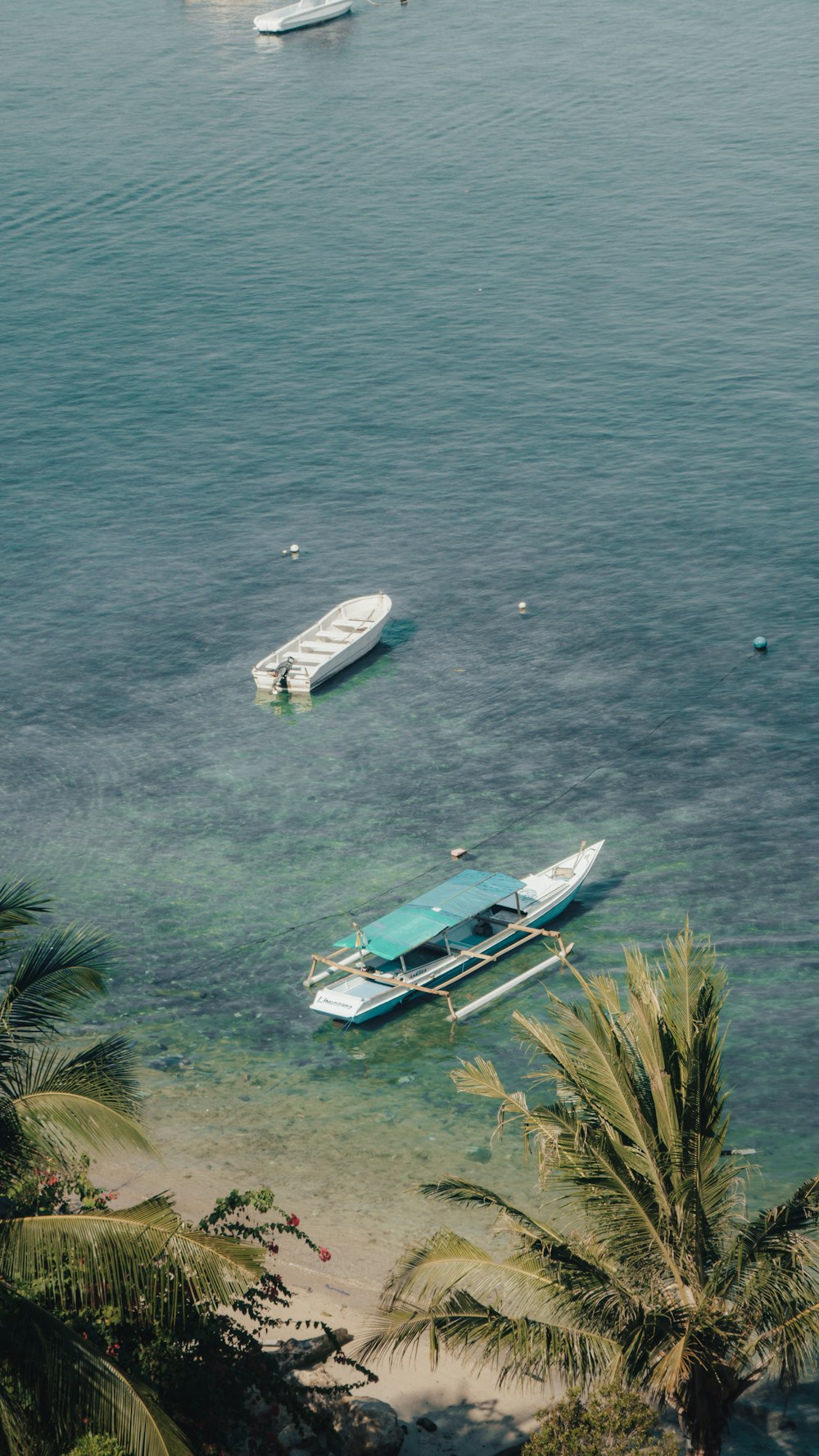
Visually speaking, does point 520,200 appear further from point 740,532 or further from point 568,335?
point 740,532

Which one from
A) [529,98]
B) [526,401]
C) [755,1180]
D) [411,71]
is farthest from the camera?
[411,71]

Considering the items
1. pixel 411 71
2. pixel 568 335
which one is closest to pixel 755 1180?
pixel 568 335

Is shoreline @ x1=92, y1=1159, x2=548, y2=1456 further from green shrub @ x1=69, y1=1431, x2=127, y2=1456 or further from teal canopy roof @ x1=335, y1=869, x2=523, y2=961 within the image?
teal canopy roof @ x1=335, y1=869, x2=523, y2=961

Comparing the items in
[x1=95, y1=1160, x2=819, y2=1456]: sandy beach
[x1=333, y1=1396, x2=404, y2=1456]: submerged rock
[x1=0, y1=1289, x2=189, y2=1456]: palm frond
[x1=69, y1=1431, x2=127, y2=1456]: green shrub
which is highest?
[x1=0, y1=1289, x2=189, y2=1456]: palm frond

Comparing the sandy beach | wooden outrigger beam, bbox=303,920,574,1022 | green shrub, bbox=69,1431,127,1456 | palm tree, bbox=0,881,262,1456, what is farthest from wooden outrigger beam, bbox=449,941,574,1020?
palm tree, bbox=0,881,262,1456

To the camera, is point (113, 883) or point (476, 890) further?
point (113, 883)

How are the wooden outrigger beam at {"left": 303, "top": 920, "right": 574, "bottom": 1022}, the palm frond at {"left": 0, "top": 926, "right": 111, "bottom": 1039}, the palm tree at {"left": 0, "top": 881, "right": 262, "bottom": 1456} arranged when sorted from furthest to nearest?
the wooden outrigger beam at {"left": 303, "top": 920, "right": 574, "bottom": 1022} → the palm frond at {"left": 0, "top": 926, "right": 111, "bottom": 1039} → the palm tree at {"left": 0, "top": 881, "right": 262, "bottom": 1456}

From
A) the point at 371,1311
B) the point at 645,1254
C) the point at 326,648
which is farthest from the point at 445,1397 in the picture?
the point at 326,648

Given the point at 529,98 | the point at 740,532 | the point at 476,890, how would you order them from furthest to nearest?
the point at 529,98
the point at 740,532
the point at 476,890
